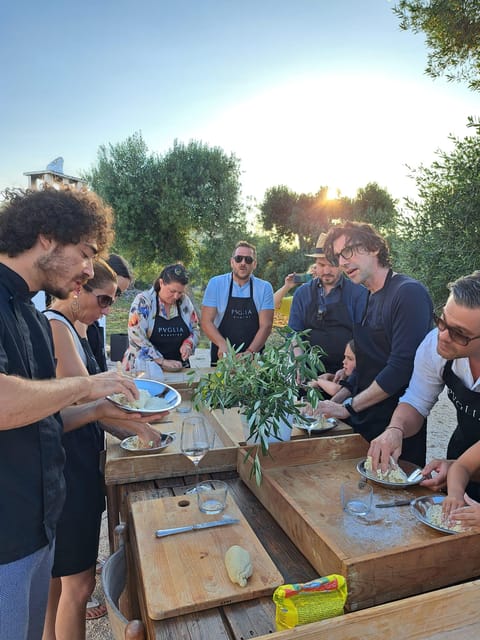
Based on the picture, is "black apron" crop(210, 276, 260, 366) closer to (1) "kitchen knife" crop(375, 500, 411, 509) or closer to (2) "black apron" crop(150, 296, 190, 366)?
(2) "black apron" crop(150, 296, 190, 366)

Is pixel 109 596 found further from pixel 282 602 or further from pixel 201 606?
pixel 282 602

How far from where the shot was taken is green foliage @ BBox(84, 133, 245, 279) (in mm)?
12867

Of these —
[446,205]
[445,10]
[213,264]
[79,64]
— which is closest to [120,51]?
[79,64]

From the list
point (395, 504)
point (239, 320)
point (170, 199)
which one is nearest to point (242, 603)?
point (395, 504)

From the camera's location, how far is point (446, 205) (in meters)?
6.64

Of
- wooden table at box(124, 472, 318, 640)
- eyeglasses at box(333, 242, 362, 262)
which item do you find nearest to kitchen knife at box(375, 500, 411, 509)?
wooden table at box(124, 472, 318, 640)

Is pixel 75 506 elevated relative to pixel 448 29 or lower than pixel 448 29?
lower

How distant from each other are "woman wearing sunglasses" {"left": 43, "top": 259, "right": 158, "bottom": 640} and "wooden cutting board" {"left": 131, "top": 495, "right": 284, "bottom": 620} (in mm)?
585

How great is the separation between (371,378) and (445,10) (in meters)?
6.57

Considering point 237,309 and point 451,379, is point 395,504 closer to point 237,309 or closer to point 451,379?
point 451,379

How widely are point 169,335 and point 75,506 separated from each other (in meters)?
2.27

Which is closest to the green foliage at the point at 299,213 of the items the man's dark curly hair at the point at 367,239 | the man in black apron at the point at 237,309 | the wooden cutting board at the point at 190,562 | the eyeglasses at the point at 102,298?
the man in black apron at the point at 237,309

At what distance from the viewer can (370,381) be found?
2.88 metres

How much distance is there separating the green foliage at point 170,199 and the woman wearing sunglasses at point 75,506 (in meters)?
11.3
